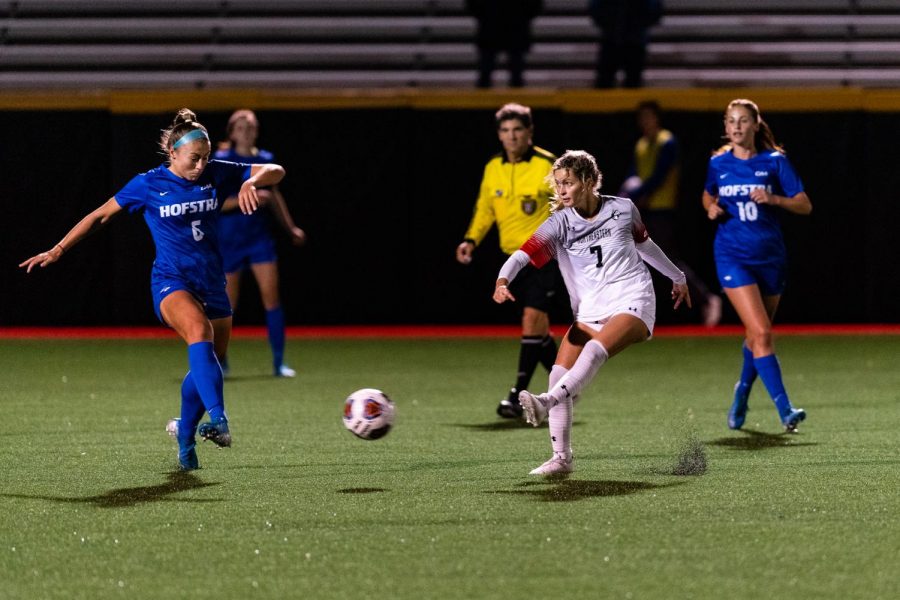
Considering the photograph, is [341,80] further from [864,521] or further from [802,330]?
[864,521]

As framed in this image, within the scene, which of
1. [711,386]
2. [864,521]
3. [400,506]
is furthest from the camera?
[711,386]

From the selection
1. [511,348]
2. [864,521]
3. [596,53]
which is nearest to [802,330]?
[511,348]

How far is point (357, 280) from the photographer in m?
16.7

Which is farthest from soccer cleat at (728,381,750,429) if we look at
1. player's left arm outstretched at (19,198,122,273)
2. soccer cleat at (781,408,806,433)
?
player's left arm outstretched at (19,198,122,273)

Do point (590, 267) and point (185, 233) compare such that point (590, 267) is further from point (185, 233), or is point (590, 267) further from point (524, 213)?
point (524, 213)

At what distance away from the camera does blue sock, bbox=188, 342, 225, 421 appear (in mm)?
7305

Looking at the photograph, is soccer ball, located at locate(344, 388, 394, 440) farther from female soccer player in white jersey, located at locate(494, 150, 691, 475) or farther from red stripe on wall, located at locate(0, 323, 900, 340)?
red stripe on wall, located at locate(0, 323, 900, 340)

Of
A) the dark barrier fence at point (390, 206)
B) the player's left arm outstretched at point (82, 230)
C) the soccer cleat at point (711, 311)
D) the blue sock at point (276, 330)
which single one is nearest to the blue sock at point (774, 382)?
the player's left arm outstretched at point (82, 230)

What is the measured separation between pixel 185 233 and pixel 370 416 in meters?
1.42

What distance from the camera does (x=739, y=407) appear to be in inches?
365

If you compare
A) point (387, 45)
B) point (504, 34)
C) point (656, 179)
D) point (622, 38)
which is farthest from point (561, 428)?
point (387, 45)

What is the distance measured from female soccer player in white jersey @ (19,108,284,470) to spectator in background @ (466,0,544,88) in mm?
9985

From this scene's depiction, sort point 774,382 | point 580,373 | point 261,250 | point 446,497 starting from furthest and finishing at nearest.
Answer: point 261,250, point 774,382, point 580,373, point 446,497

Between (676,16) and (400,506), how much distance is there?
44.6 feet
